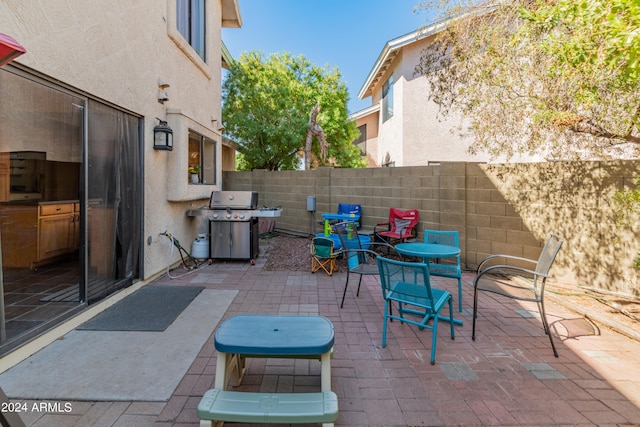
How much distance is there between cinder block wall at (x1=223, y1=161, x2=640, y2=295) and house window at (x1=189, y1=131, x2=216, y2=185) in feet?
11.6

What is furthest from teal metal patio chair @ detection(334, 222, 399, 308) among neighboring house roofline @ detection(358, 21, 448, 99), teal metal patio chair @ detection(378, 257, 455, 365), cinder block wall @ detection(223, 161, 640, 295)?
neighboring house roofline @ detection(358, 21, 448, 99)

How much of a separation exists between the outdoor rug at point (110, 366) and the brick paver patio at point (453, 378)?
0.36ft

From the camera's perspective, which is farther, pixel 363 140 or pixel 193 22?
pixel 363 140

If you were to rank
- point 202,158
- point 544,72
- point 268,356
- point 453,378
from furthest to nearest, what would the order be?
point 202,158 → point 544,72 → point 453,378 → point 268,356

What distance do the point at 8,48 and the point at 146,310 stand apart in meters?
3.11

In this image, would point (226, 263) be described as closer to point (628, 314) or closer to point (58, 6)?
point (58, 6)

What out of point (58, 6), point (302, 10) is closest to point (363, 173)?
point (58, 6)

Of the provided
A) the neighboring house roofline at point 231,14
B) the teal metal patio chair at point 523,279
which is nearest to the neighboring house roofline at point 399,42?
the teal metal patio chair at point 523,279

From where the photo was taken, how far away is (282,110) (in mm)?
13953

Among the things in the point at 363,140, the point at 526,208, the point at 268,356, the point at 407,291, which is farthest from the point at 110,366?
the point at 363,140

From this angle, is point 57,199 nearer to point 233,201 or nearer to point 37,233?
point 37,233

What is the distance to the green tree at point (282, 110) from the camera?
13.7 metres

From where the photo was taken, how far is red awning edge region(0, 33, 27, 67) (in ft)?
4.94

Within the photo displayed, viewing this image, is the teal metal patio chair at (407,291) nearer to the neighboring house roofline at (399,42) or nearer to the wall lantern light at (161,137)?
the wall lantern light at (161,137)
